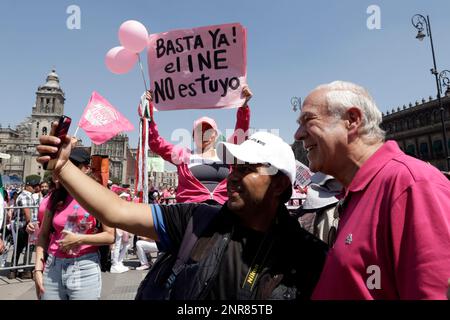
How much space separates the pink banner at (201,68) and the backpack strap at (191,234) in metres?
2.17

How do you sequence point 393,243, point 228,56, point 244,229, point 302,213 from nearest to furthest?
point 393,243 → point 244,229 → point 302,213 → point 228,56

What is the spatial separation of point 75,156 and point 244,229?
213cm

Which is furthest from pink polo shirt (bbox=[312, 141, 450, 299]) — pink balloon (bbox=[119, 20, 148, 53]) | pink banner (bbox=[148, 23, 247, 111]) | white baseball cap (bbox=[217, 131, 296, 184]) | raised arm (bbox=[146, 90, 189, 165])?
pink balloon (bbox=[119, 20, 148, 53])

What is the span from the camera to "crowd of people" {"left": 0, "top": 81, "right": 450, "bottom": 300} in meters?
1.14

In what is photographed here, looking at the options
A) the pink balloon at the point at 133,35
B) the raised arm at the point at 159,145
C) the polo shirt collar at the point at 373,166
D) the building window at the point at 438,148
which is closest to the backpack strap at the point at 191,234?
the polo shirt collar at the point at 373,166

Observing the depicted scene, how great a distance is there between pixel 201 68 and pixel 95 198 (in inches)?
104

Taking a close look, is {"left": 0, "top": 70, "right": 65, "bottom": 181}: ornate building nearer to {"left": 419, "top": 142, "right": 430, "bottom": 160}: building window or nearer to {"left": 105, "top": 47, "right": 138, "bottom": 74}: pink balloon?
{"left": 419, "top": 142, "right": 430, "bottom": 160}: building window

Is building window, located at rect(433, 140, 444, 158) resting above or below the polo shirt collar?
above

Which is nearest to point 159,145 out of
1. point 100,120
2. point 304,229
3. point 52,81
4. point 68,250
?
point 100,120

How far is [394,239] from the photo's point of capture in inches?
45.6

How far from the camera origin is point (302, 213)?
3.03 metres

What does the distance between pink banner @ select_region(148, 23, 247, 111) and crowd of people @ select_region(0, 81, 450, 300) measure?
209cm

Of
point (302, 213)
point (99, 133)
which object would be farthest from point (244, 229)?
point (99, 133)
